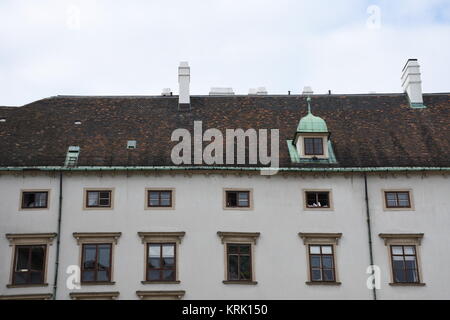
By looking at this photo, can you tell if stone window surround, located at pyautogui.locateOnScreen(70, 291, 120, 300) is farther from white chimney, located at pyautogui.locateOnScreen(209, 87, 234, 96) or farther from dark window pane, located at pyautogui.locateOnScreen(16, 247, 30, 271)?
white chimney, located at pyautogui.locateOnScreen(209, 87, 234, 96)

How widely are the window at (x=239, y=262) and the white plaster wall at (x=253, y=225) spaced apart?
0.41m

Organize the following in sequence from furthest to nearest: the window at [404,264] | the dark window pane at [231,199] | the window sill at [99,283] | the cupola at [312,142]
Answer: the cupola at [312,142] → the dark window pane at [231,199] → the window at [404,264] → the window sill at [99,283]

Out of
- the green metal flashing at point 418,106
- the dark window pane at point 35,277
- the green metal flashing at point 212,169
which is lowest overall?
the dark window pane at point 35,277

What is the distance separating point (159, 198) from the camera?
39.1 metres

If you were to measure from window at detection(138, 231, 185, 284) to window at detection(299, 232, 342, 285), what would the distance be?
640 centimetres

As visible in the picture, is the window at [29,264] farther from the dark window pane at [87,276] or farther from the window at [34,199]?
the window at [34,199]

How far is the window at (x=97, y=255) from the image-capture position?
3753 cm

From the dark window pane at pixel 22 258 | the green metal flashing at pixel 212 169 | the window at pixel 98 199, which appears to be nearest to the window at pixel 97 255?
the window at pixel 98 199

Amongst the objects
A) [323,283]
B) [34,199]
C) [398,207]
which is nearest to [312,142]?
[398,207]

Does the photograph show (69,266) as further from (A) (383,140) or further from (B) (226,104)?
(A) (383,140)

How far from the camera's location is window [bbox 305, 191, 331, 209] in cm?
3925

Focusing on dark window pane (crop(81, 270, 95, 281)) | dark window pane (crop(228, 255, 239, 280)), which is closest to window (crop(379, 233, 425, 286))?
dark window pane (crop(228, 255, 239, 280))

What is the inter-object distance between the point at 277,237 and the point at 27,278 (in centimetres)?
1244

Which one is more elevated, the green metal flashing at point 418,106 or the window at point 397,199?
the green metal flashing at point 418,106
